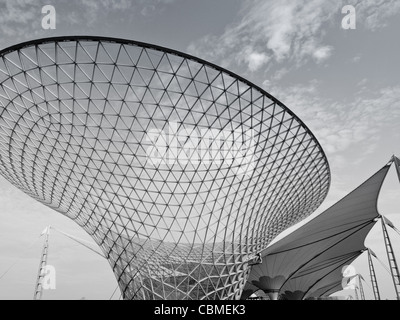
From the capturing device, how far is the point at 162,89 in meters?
23.1

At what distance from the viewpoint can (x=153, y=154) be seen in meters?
26.9

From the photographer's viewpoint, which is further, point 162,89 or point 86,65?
point 162,89

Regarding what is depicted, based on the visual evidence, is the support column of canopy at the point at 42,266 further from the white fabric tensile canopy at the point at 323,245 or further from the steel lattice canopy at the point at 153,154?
the white fabric tensile canopy at the point at 323,245

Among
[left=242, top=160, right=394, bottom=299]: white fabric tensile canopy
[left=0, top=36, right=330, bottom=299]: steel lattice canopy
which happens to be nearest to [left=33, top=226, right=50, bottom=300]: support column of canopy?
[left=0, top=36, right=330, bottom=299]: steel lattice canopy

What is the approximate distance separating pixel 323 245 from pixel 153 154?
2790 centimetres

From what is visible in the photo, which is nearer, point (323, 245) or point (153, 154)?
point (153, 154)

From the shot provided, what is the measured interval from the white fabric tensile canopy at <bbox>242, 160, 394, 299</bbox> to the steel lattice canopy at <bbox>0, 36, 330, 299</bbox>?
5.23m

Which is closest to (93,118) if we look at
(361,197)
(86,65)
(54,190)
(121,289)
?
(86,65)

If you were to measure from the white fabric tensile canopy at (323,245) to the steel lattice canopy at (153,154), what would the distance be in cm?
523

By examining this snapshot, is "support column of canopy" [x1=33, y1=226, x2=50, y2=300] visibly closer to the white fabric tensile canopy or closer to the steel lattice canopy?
the steel lattice canopy

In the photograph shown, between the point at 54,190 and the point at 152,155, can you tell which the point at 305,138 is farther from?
the point at 54,190

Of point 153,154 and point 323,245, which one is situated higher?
point 153,154

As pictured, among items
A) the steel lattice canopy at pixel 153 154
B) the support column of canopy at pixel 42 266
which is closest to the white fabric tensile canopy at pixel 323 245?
the steel lattice canopy at pixel 153 154

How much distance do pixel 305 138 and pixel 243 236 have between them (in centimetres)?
1262
